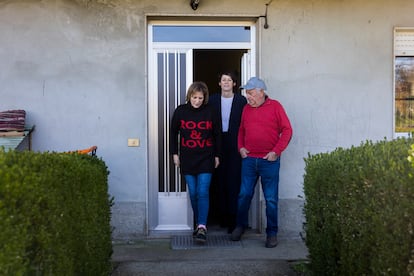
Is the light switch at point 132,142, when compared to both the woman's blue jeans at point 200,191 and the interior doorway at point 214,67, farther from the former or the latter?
the interior doorway at point 214,67

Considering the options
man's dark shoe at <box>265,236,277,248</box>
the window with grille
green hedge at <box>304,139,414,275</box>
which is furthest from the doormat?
the window with grille

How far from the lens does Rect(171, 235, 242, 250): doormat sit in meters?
6.03

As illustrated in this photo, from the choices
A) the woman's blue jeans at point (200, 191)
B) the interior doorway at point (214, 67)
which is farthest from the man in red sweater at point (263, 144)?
the interior doorway at point (214, 67)

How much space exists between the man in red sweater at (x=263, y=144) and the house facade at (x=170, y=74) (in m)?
0.52

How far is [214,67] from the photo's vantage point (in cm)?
826

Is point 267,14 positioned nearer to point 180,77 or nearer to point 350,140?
point 180,77

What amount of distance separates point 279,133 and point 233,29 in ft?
5.29

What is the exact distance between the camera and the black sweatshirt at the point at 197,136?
5.98 m

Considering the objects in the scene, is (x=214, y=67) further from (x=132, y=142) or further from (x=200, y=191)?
(x=200, y=191)

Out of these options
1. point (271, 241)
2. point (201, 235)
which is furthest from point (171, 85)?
point (271, 241)

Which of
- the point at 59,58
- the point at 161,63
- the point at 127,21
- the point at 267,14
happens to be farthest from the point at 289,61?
the point at 59,58

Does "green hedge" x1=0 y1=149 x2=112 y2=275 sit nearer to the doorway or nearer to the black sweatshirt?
the black sweatshirt

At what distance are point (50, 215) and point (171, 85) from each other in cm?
385

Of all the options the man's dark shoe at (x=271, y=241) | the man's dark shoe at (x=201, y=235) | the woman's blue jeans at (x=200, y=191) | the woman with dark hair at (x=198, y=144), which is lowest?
the man's dark shoe at (x=271, y=241)
